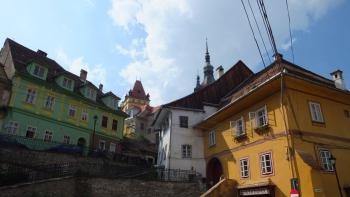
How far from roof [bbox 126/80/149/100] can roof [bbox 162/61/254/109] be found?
5524 cm

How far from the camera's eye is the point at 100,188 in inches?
781

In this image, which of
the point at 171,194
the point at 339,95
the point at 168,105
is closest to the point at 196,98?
the point at 168,105

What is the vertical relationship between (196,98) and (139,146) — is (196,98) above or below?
above

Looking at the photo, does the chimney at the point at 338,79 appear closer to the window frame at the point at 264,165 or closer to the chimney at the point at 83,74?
the window frame at the point at 264,165

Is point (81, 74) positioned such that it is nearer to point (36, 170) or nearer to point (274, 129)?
point (36, 170)

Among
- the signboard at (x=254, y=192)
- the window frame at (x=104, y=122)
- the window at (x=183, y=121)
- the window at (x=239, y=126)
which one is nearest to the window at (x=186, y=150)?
the window at (x=183, y=121)

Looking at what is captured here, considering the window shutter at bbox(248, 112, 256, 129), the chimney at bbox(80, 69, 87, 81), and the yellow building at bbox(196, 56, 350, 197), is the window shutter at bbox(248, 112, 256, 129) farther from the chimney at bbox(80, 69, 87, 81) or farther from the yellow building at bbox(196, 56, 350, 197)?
the chimney at bbox(80, 69, 87, 81)

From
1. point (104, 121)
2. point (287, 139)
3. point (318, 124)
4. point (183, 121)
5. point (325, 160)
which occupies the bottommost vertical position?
point (325, 160)

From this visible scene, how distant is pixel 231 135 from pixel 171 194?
6.86m

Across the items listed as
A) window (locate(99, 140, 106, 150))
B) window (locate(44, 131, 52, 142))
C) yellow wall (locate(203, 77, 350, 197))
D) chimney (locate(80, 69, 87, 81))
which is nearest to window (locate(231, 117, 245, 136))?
yellow wall (locate(203, 77, 350, 197))

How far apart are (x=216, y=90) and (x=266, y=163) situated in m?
13.8

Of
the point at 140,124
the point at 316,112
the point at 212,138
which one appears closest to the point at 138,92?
the point at 140,124

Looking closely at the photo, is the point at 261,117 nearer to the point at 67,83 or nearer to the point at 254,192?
the point at 254,192

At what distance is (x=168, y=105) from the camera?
29531 millimetres
